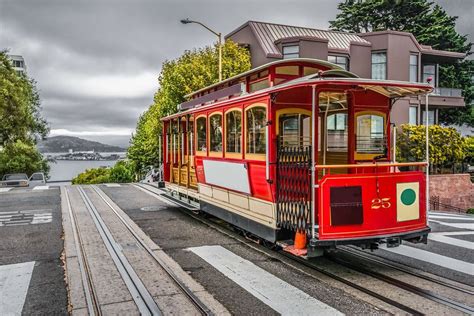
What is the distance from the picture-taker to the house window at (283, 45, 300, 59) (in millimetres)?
27875

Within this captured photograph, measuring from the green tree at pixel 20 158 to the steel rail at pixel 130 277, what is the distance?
2457cm

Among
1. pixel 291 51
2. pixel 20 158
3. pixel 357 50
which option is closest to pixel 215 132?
pixel 291 51

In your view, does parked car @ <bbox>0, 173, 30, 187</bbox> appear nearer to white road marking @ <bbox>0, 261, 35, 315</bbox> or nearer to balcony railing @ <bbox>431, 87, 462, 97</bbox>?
white road marking @ <bbox>0, 261, 35, 315</bbox>

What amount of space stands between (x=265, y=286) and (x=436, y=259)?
11.7ft

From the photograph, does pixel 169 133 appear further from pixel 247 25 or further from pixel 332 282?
pixel 247 25

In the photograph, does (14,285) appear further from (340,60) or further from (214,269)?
(340,60)

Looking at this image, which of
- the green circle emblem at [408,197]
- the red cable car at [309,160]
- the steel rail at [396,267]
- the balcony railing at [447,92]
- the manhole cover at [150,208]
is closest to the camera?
the steel rail at [396,267]

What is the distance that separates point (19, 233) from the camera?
9.90 m

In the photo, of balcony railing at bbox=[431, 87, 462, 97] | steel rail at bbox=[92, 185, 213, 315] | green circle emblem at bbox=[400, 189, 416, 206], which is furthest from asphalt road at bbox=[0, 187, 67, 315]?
balcony railing at bbox=[431, 87, 462, 97]

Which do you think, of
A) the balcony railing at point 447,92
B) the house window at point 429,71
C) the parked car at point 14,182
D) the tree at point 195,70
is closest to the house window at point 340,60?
the tree at point 195,70

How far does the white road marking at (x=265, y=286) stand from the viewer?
532 centimetres

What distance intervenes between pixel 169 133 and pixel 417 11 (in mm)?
34975

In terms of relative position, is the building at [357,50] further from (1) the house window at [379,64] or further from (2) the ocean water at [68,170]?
(2) the ocean water at [68,170]

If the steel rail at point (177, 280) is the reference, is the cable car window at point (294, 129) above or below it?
above
